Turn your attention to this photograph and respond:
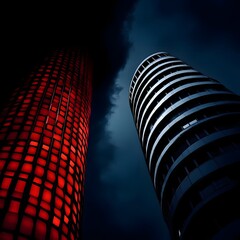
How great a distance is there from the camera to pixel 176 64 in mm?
47969

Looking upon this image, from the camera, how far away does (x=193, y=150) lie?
91.5 feet

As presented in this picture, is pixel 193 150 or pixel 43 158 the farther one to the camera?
pixel 193 150

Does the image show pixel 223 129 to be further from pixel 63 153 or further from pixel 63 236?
pixel 63 236

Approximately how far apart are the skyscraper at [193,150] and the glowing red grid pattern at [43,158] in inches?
415

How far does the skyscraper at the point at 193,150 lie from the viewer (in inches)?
906

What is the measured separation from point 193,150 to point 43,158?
15688 millimetres

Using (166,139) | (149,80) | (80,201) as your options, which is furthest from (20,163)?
(149,80)

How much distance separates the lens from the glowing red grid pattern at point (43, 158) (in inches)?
647

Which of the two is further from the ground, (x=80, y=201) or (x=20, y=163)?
(x=20, y=163)

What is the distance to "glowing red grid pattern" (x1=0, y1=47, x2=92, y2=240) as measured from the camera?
1644 cm

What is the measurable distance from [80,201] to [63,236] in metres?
5.97

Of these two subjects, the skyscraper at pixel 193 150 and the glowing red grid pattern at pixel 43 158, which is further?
the skyscraper at pixel 193 150

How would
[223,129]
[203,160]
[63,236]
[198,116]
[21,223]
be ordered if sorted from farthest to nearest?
[198,116], [223,129], [203,160], [63,236], [21,223]

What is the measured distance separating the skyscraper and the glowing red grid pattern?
10.5 m
